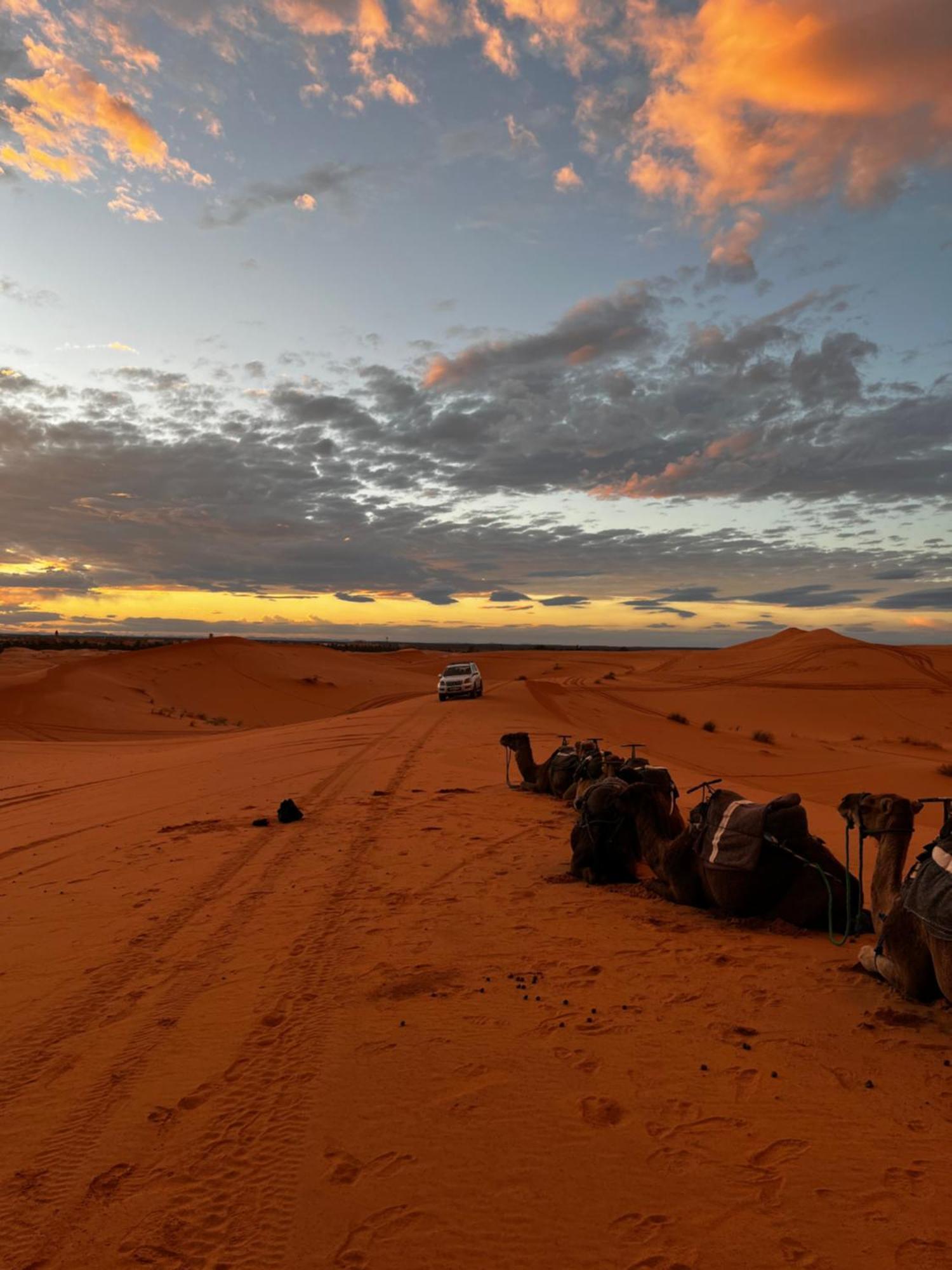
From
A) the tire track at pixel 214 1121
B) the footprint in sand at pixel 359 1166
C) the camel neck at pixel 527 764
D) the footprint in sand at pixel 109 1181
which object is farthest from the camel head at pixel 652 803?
the camel neck at pixel 527 764

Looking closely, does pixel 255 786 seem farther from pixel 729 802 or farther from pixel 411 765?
pixel 729 802

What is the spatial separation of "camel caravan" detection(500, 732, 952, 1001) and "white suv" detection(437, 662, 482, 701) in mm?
22562

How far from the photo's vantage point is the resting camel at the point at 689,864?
5816 mm

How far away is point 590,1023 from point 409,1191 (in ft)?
5.34

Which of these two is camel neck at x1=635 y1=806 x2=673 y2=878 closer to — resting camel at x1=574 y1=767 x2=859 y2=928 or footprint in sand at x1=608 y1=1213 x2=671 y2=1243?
resting camel at x1=574 y1=767 x2=859 y2=928

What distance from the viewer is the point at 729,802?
6098 mm

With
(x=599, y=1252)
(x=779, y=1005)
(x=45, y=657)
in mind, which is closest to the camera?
(x=599, y=1252)

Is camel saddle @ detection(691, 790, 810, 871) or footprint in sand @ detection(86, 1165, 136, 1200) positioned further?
camel saddle @ detection(691, 790, 810, 871)

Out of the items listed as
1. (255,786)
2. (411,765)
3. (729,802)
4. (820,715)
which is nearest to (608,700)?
(820,715)

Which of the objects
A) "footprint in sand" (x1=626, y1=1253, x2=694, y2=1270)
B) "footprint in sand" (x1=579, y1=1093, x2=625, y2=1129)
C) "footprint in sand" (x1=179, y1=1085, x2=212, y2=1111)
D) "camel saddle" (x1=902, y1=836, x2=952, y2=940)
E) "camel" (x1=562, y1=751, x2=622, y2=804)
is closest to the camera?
"footprint in sand" (x1=626, y1=1253, x2=694, y2=1270)

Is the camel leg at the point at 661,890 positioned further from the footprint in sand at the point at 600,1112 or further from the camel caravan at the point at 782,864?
the footprint in sand at the point at 600,1112

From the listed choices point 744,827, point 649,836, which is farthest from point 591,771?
point 744,827

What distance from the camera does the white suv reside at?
3155 centimetres

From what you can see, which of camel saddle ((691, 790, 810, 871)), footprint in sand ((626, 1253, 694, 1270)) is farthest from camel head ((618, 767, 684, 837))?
footprint in sand ((626, 1253, 694, 1270))
